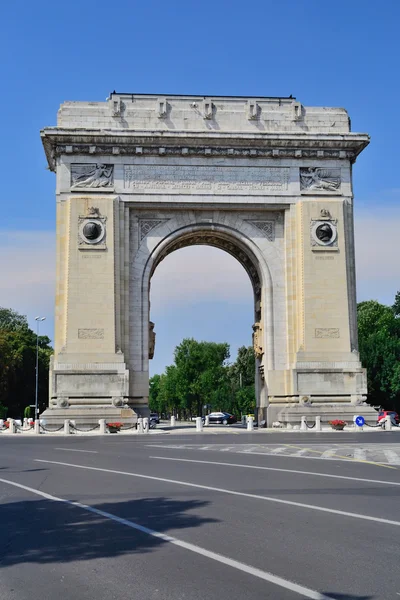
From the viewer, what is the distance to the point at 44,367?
85.9 meters

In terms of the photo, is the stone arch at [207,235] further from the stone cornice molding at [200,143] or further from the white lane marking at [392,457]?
the white lane marking at [392,457]

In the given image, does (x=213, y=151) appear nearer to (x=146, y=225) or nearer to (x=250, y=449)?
(x=146, y=225)

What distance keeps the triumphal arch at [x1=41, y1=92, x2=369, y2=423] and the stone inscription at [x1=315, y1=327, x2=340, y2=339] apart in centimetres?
5

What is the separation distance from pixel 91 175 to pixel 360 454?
78.7ft

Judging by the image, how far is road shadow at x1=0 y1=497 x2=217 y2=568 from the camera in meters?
7.46

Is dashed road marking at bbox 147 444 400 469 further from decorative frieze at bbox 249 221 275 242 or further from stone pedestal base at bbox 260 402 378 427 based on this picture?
decorative frieze at bbox 249 221 275 242

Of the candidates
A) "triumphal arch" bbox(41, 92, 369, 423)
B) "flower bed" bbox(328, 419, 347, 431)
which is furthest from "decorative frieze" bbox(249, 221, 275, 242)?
"flower bed" bbox(328, 419, 347, 431)

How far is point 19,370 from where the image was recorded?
7894cm

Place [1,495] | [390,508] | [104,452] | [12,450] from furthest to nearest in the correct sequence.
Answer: [12,450] < [104,452] < [1,495] < [390,508]

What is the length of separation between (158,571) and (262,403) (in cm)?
3485

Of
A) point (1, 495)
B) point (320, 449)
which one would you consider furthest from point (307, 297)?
point (1, 495)

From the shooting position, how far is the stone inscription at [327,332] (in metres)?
39.0

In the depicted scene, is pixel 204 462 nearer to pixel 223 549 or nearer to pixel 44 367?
pixel 223 549

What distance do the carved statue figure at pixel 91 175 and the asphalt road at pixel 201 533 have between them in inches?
987
